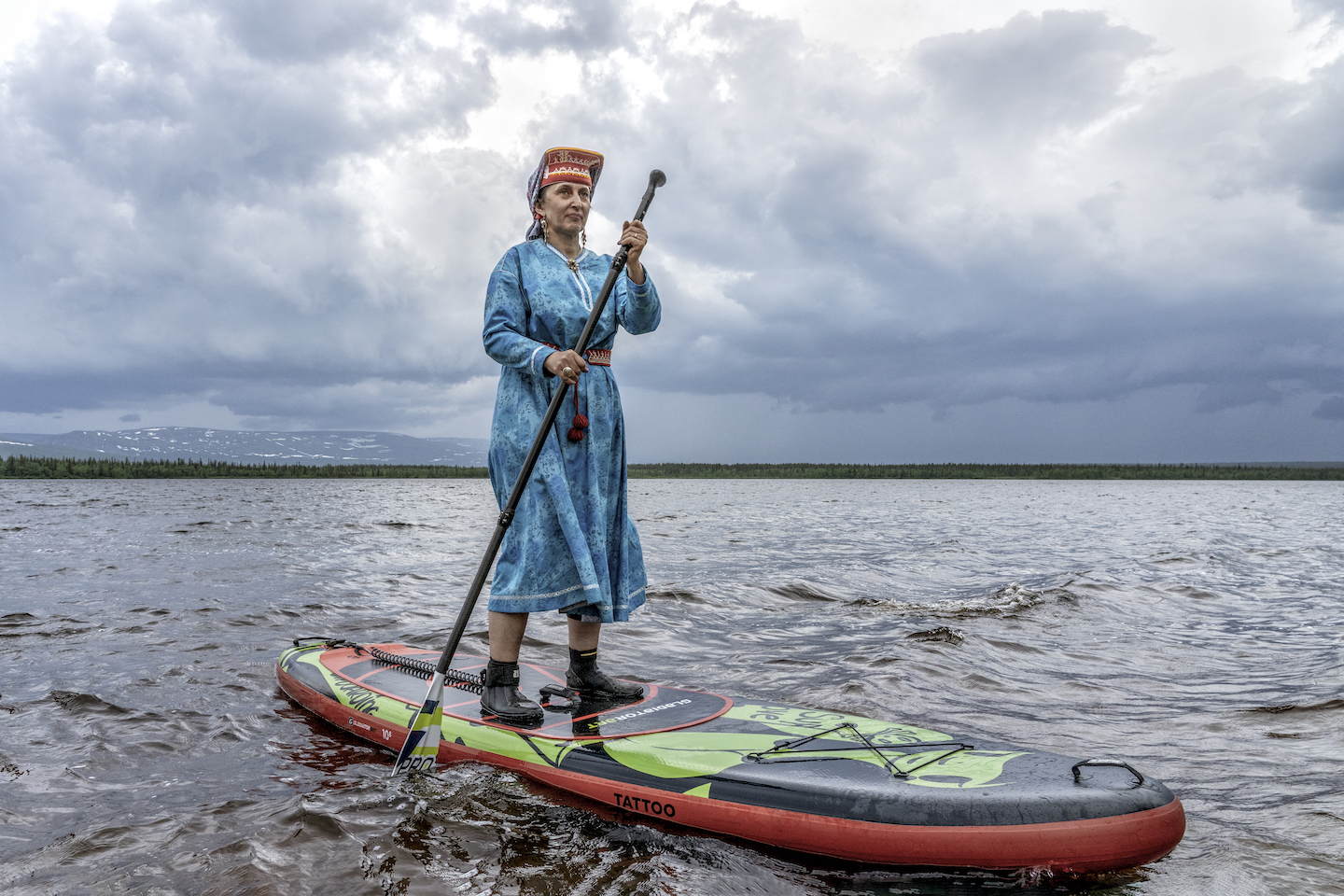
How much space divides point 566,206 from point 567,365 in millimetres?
1198

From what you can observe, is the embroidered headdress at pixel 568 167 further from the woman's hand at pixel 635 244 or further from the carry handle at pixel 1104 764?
the carry handle at pixel 1104 764

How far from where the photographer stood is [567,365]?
4082mm

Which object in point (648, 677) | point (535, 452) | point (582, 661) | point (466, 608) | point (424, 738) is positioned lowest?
point (648, 677)

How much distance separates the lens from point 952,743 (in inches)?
146

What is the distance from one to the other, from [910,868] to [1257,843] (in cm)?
180

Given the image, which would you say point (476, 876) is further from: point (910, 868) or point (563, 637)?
point (563, 637)

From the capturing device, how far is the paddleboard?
295cm

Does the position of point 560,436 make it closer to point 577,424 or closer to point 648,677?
point 577,424

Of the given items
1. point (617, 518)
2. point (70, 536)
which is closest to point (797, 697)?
point (617, 518)

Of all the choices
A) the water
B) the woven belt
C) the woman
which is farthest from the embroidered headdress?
the water

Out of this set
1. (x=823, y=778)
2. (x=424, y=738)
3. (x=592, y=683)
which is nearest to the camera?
(x=823, y=778)

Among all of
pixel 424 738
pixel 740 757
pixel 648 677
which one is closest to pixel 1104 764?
pixel 740 757

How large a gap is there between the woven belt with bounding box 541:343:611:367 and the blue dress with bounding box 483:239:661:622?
0.05 metres

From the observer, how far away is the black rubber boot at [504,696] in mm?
4465
